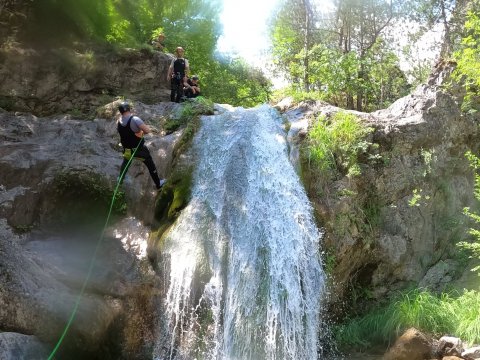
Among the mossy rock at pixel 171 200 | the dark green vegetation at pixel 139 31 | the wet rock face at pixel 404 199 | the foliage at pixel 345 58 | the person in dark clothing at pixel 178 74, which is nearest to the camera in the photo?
the mossy rock at pixel 171 200

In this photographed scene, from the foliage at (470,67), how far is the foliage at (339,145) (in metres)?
2.44

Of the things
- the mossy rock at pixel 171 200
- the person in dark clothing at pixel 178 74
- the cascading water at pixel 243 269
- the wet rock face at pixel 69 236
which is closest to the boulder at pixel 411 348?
the cascading water at pixel 243 269

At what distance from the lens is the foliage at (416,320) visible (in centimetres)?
691

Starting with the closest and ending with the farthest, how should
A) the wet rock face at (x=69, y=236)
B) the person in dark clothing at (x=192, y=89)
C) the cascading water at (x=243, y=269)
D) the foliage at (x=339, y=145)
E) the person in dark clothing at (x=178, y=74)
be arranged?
the wet rock face at (x=69, y=236) < the cascading water at (x=243, y=269) < the foliage at (x=339, y=145) < the person in dark clothing at (x=178, y=74) < the person in dark clothing at (x=192, y=89)

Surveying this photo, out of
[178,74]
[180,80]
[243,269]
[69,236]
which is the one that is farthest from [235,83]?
[243,269]

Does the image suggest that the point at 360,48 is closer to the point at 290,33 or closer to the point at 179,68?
the point at 290,33

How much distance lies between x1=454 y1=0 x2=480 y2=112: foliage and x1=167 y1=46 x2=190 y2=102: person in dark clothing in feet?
21.5

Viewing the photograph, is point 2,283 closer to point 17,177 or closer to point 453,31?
point 17,177

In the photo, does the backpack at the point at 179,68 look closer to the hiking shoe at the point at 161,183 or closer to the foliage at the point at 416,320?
the hiking shoe at the point at 161,183

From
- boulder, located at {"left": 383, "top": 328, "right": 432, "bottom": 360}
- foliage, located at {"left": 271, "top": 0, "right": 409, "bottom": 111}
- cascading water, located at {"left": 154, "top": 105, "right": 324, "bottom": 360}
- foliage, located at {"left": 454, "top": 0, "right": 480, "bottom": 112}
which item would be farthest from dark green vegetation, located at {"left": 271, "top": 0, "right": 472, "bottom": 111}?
boulder, located at {"left": 383, "top": 328, "right": 432, "bottom": 360}

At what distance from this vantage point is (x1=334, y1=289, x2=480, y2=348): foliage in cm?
691

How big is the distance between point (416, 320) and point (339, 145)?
3635 millimetres

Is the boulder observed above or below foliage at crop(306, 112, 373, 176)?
below

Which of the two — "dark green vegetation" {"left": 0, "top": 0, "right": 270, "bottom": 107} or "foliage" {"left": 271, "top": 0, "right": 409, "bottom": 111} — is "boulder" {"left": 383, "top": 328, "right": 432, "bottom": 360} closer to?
"foliage" {"left": 271, "top": 0, "right": 409, "bottom": 111}
